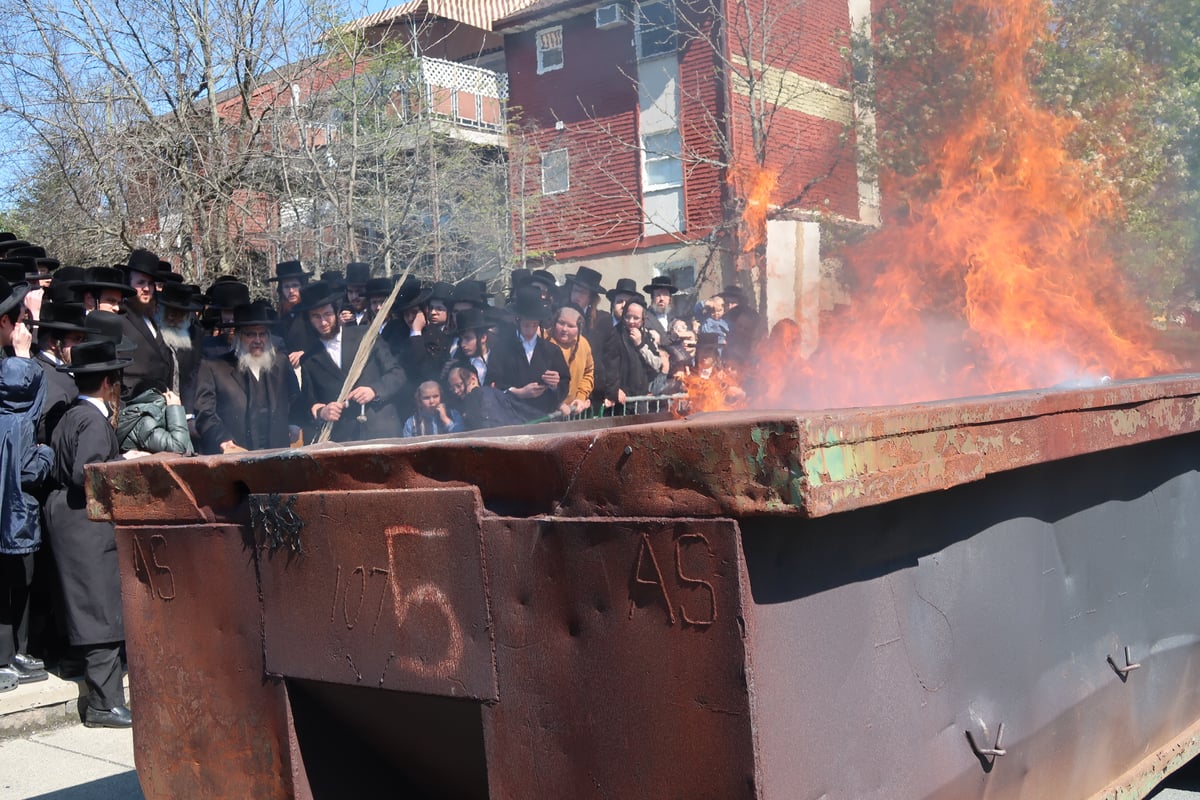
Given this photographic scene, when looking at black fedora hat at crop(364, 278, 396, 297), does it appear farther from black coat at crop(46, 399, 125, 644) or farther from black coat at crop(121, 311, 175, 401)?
black coat at crop(46, 399, 125, 644)

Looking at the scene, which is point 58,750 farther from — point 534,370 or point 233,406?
point 534,370

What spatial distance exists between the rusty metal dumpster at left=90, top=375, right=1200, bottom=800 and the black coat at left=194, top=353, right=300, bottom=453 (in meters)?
4.56

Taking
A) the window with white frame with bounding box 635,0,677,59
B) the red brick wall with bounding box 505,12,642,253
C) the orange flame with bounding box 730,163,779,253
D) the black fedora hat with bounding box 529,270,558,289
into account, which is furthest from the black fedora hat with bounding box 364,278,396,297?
the window with white frame with bounding box 635,0,677,59

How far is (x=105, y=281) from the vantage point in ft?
25.1

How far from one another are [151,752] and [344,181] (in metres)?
12.4

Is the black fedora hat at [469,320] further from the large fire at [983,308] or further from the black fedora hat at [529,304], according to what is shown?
the large fire at [983,308]

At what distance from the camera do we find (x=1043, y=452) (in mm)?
2656

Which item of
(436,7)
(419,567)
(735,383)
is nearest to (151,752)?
(419,567)

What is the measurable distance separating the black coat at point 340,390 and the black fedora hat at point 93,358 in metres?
2.18

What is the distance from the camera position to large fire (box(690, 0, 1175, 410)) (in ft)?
20.7

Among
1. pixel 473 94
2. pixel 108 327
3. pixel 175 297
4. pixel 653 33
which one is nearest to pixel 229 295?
pixel 175 297

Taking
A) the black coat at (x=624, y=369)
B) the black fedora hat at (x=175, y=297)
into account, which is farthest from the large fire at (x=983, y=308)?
the black fedora hat at (x=175, y=297)

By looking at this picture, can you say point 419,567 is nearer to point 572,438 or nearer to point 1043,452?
point 572,438

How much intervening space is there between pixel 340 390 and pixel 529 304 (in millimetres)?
2164
